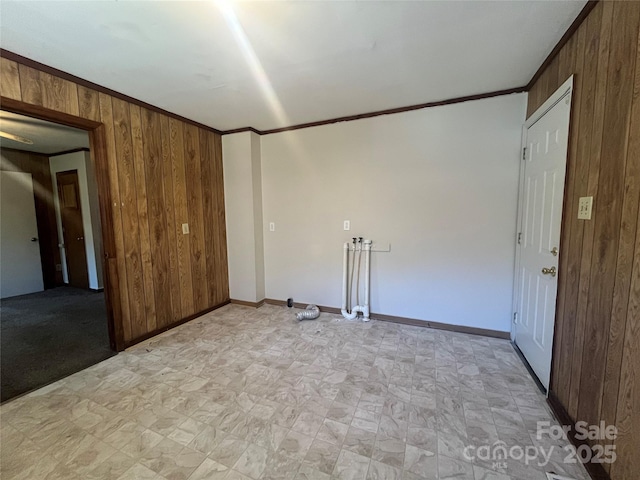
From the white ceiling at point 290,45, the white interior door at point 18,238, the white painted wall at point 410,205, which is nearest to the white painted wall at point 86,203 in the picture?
the white interior door at point 18,238

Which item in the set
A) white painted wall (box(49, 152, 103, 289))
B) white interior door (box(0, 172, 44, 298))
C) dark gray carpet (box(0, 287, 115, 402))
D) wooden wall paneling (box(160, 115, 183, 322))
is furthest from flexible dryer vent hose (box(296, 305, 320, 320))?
white interior door (box(0, 172, 44, 298))

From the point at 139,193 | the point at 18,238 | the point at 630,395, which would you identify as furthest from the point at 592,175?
the point at 18,238

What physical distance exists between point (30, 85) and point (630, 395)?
13.2 feet

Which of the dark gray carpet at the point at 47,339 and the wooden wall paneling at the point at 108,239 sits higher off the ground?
the wooden wall paneling at the point at 108,239

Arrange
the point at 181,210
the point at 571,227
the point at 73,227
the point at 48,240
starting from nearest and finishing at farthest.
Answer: the point at 571,227
the point at 181,210
the point at 73,227
the point at 48,240

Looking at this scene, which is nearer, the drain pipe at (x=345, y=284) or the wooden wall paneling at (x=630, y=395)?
the wooden wall paneling at (x=630, y=395)

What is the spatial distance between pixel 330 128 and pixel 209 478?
3.32 meters

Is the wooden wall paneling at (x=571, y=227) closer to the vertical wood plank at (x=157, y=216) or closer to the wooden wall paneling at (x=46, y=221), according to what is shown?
the vertical wood plank at (x=157, y=216)

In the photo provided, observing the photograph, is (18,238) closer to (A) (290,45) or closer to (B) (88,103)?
(B) (88,103)

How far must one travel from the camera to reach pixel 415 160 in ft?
9.55

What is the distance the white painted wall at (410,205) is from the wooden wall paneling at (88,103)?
155 centimetres

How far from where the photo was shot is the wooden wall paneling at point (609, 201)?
1.21 m

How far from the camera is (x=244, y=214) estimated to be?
3.68m

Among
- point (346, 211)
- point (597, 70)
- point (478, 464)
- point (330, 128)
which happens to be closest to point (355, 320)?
point (346, 211)
